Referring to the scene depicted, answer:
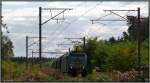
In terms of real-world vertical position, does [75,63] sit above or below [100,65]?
above

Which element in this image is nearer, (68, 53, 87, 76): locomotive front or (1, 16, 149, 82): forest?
(1, 16, 149, 82): forest

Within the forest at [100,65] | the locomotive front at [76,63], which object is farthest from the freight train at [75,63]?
the forest at [100,65]

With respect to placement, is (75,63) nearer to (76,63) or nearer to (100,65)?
(76,63)

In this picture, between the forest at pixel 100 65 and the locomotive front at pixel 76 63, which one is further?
the locomotive front at pixel 76 63

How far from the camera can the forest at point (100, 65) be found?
22.8 m

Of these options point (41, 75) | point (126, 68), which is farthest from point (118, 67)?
point (41, 75)

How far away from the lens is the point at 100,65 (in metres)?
38.0

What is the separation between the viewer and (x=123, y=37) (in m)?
51.2

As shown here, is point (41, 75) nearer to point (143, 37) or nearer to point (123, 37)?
point (143, 37)

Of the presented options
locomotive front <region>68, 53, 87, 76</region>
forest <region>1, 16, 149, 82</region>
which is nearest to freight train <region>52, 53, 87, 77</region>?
locomotive front <region>68, 53, 87, 76</region>

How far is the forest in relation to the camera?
22.8 metres

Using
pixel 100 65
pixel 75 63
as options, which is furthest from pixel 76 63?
pixel 100 65

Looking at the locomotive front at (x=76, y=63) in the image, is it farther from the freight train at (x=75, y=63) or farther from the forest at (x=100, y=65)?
the forest at (x=100, y=65)

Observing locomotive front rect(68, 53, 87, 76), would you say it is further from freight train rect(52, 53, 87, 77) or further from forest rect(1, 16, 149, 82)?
forest rect(1, 16, 149, 82)
